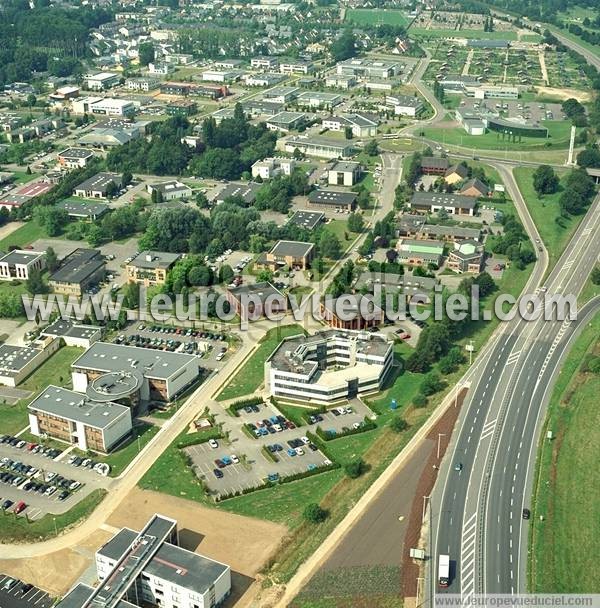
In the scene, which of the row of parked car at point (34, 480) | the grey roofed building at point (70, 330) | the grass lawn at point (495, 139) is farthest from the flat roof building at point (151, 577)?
the grass lawn at point (495, 139)

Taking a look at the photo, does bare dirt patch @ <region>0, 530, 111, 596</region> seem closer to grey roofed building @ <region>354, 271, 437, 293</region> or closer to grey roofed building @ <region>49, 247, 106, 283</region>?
grey roofed building @ <region>49, 247, 106, 283</region>

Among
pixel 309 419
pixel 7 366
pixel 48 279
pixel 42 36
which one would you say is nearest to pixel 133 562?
pixel 309 419

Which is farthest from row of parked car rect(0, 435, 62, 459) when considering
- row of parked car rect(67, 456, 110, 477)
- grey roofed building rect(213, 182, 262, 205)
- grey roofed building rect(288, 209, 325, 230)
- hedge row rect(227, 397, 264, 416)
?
grey roofed building rect(213, 182, 262, 205)

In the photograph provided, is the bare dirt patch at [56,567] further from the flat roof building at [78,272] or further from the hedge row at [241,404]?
the flat roof building at [78,272]

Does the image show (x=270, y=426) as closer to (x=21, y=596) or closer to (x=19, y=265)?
(x=21, y=596)

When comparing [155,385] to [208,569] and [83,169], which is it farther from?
[83,169]

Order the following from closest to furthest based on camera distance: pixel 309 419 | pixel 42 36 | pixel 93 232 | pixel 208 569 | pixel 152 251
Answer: pixel 208 569 → pixel 309 419 → pixel 152 251 → pixel 93 232 → pixel 42 36
